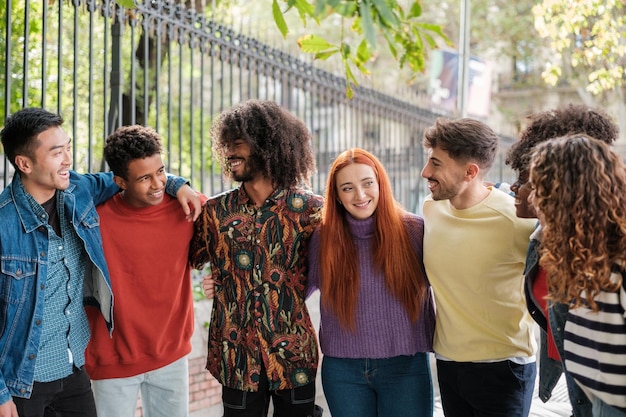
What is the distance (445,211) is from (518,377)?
825mm

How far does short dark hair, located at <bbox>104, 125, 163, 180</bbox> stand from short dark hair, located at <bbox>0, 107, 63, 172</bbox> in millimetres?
350

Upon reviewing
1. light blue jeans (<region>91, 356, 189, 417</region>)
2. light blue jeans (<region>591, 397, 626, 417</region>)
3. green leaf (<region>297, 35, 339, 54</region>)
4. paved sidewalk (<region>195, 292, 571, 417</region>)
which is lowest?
paved sidewalk (<region>195, 292, 571, 417</region>)

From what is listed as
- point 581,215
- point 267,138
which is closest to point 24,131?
point 267,138

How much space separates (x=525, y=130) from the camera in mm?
Answer: 3426

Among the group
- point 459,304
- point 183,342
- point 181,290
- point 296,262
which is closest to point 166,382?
point 183,342

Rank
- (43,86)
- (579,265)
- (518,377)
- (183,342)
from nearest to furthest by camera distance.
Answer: (579,265)
(518,377)
(183,342)
(43,86)

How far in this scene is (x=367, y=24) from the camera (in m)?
1.97

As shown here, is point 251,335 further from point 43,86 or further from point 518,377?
point 43,86

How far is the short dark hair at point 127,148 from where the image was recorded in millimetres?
3523

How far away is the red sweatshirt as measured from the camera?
3543 millimetres

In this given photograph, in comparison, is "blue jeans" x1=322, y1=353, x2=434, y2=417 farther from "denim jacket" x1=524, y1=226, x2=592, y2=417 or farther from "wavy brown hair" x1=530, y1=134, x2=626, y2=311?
"wavy brown hair" x1=530, y1=134, x2=626, y2=311

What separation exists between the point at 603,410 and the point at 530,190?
3.07 ft

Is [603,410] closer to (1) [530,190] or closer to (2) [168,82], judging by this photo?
(1) [530,190]

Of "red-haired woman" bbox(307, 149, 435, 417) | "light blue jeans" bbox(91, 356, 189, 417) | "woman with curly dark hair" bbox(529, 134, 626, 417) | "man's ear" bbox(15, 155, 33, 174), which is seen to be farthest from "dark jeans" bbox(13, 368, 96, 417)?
"woman with curly dark hair" bbox(529, 134, 626, 417)
